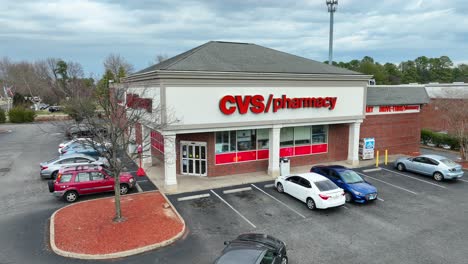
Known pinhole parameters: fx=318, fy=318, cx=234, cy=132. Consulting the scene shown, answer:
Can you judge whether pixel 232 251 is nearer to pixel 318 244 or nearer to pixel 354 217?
pixel 318 244

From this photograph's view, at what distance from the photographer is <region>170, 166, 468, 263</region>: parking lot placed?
11141 mm

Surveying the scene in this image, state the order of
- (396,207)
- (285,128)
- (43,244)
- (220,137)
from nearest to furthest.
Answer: (43,244) < (396,207) < (220,137) < (285,128)

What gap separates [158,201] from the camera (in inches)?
619

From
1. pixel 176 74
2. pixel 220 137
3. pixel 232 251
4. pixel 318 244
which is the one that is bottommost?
pixel 318 244

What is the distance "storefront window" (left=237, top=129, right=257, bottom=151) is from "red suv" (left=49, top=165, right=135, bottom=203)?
24.3 feet

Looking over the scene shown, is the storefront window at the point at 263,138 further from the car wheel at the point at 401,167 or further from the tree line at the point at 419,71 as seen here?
the tree line at the point at 419,71

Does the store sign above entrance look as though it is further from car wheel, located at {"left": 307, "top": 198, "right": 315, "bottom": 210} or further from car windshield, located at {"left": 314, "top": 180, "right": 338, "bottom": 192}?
car wheel, located at {"left": 307, "top": 198, "right": 315, "bottom": 210}

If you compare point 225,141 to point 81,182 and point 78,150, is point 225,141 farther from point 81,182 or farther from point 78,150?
point 78,150

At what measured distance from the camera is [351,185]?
1614cm

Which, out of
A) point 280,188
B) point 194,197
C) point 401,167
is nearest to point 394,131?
point 401,167

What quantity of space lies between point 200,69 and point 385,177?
44.7 ft

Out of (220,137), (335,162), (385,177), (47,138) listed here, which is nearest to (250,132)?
(220,137)

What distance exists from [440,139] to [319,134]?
16.1m

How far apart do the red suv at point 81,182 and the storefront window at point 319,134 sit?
1332 centimetres
